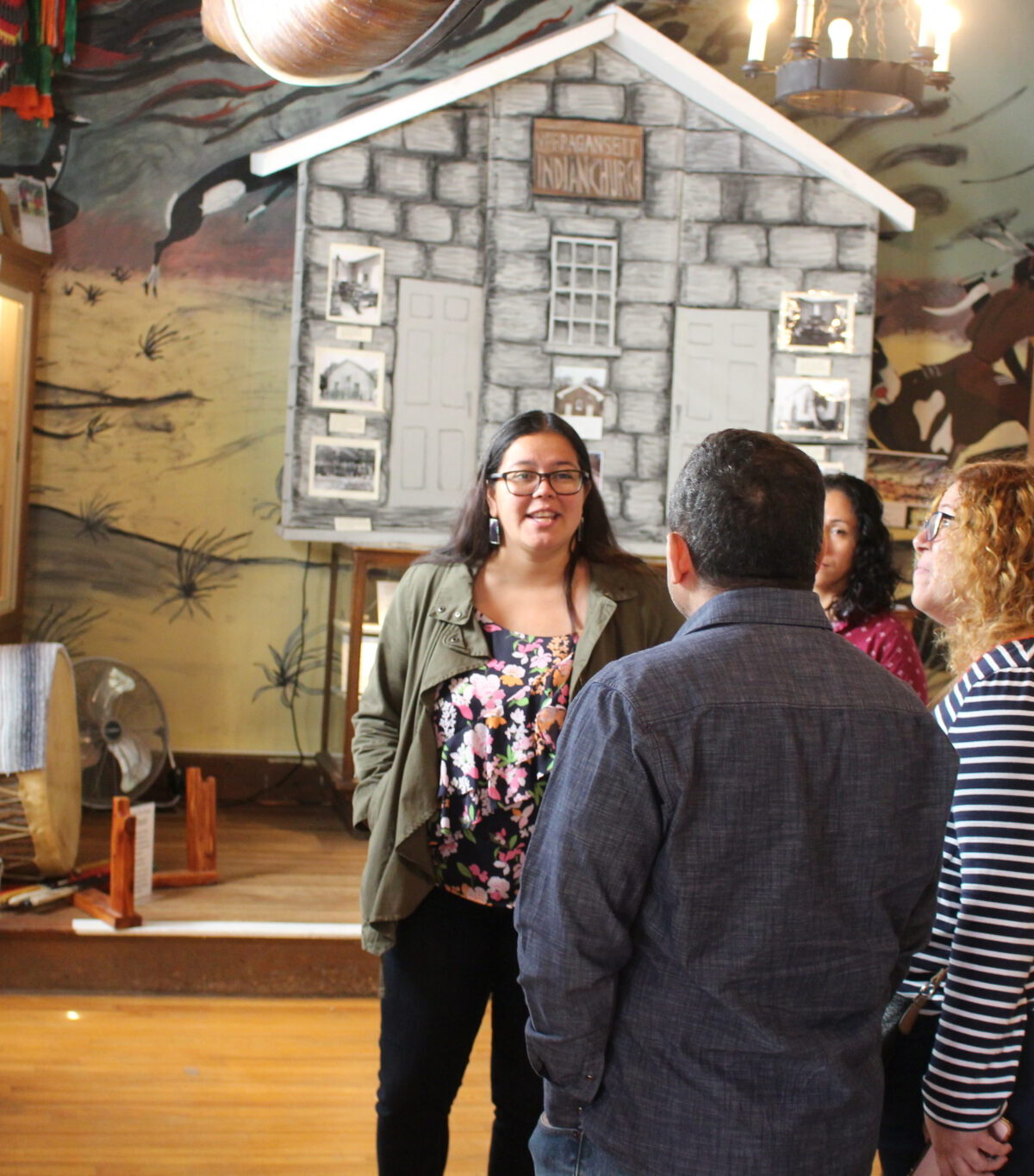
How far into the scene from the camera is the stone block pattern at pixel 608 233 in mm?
5707

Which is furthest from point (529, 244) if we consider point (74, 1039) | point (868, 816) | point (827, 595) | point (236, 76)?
point (868, 816)

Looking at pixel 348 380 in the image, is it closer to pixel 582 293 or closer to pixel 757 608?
pixel 582 293

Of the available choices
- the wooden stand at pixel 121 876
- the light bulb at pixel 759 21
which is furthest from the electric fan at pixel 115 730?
the light bulb at pixel 759 21

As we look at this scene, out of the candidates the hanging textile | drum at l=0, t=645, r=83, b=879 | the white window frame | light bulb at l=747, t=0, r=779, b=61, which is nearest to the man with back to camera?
drum at l=0, t=645, r=83, b=879

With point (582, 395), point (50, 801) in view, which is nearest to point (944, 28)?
point (582, 395)

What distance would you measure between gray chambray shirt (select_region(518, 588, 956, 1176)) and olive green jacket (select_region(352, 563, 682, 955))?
2.72 feet

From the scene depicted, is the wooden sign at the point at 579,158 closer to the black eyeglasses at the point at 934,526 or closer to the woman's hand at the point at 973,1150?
the black eyeglasses at the point at 934,526

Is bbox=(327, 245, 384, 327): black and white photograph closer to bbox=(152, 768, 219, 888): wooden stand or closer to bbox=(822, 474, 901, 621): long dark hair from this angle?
bbox=(152, 768, 219, 888): wooden stand

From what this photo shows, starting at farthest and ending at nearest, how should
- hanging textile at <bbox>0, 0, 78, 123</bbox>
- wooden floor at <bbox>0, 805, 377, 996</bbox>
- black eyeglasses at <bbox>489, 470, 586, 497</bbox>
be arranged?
hanging textile at <bbox>0, 0, 78, 123</bbox>
wooden floor at <bbox>0, 805, 377, 996</bbox>
black eyeglasses at <bbox>489, 470, 586, 497</bbox>

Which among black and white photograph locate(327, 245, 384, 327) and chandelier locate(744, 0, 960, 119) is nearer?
→ chandelier locate(744, 0, 960, 119)

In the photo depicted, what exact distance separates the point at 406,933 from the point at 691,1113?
1.01 metres

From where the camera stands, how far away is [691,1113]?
1413 mm

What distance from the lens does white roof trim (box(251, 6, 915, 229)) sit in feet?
18.5

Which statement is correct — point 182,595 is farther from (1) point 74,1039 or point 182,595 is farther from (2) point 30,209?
(1) point 74,1039
